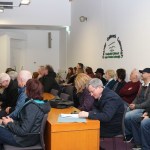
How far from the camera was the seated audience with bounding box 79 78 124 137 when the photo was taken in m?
3.56

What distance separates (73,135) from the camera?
11.3ft

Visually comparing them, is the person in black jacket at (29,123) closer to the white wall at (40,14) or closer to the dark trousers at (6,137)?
the dark trousers at (6,137)

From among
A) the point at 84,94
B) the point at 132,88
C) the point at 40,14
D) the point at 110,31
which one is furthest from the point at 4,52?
the point at 84,94

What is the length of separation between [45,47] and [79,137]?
29.5 feet

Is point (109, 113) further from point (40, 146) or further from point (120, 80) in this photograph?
point (120, 80)

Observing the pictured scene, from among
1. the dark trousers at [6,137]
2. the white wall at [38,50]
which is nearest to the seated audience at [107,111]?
the dark trousers at [6,137]

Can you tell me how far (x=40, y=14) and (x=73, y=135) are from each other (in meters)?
7.71

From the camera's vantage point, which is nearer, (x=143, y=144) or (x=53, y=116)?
(x=53, y=116)

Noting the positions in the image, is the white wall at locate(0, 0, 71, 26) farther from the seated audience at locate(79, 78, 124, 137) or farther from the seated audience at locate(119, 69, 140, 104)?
the seated audience at locate(79, 78, 124, 137)

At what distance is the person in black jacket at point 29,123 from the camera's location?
10.9 ft

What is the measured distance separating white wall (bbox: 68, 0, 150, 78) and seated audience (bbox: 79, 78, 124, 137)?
223cm

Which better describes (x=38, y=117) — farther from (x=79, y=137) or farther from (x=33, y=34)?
(x=33, y=34)

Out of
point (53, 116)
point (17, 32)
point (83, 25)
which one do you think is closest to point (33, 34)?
point (17, 32)

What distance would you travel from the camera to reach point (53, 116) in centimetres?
387
